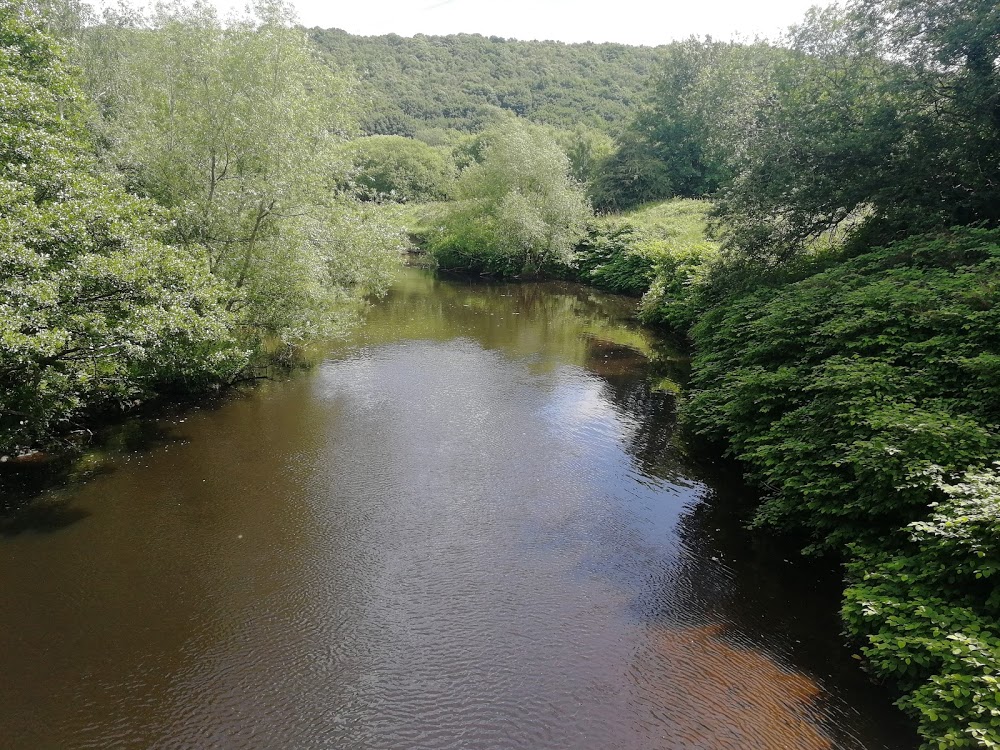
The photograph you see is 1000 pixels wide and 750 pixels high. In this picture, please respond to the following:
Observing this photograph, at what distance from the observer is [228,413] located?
17625 mm

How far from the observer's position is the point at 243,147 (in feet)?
57.8

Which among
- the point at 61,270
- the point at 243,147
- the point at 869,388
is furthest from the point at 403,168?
the point at 869,388

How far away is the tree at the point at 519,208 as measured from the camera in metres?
42.8

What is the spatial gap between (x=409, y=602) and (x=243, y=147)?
47.2 ft

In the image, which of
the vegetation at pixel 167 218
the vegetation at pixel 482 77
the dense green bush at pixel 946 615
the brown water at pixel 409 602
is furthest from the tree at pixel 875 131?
the vegetation at pixel 482 77

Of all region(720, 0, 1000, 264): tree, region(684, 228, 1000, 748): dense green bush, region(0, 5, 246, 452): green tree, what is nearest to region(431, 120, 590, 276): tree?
region(720, 0, 1000, 264): tree

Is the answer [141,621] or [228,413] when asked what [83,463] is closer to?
[228,413]

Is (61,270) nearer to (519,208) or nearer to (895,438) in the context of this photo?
(895,438)

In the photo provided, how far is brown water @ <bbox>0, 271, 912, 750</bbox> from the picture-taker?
769 cm

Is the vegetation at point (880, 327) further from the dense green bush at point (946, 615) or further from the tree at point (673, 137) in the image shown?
the tree at point (673, 137)

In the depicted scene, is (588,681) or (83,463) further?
(83,463)

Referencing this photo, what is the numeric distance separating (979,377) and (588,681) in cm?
786

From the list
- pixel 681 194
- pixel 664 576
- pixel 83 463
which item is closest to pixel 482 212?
pixel 681 194

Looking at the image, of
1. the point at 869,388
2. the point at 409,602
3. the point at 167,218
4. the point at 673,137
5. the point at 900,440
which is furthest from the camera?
the point at 673,137
